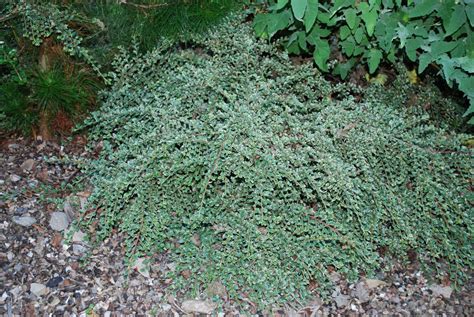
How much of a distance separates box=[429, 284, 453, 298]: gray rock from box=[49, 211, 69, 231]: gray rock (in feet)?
4.78

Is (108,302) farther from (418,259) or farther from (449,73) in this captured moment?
(449,73)

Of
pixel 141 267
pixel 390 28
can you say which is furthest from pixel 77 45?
pixel 390 28

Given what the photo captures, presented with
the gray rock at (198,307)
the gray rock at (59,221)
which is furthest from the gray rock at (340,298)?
the gray rock at (59,221)

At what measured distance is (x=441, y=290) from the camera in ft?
7.38

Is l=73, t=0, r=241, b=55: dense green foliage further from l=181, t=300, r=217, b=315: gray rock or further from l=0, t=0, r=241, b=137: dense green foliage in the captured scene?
l=181, t=300, r=217, b=315: gray rock

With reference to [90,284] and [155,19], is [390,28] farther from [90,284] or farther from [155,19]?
[90,284]

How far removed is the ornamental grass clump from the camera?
2031mm

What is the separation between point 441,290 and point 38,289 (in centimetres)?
151

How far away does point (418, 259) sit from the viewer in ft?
7.64

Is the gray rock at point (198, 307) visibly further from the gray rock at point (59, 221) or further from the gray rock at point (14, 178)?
the gray rock at point (14, 178)

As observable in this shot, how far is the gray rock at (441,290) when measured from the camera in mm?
2234

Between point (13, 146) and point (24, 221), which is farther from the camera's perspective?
point (13, 146)

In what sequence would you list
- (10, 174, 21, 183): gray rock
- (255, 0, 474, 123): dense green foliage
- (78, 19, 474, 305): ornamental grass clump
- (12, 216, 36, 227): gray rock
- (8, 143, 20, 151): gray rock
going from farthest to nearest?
(8, 143, 20, 151): gray rock < (10, 174, 21, 183): gray rock < (12, 216, 36, 227): gray rock < (255, 0, 474, 123): dense green foliage < (78, 19, 474, 305): ornamental grass clump

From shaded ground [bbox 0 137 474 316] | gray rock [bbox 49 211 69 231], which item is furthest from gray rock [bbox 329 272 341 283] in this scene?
gray rock [bbox 49 211 69 231]
